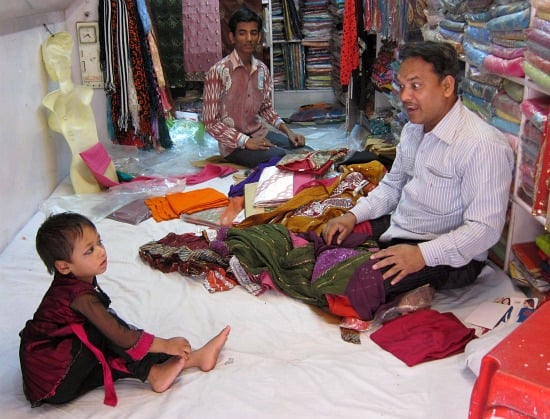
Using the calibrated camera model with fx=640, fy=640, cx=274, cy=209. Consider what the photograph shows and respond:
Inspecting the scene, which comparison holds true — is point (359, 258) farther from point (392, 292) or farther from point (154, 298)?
point (154, 298)

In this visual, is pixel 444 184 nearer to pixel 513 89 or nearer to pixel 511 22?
pixel 513 89

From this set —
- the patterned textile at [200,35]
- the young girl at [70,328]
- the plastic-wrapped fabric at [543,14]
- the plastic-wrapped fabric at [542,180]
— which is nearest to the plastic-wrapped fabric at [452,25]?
the plastic-wrapped fabric at [543,14]

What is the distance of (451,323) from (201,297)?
875mm

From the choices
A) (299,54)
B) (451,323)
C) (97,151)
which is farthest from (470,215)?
(299,54)

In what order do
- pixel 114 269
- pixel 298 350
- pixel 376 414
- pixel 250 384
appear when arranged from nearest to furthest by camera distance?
1. pixel 376 414
2. pixel 250 384
3. pixel 298 350
4. pixel 114 269

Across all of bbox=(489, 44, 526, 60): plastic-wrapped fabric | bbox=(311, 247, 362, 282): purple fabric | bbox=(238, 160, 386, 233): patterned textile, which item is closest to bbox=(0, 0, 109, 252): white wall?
bbox=(238, 160, 386, 233): patterned textile

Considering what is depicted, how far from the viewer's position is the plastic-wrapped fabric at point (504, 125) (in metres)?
2.17

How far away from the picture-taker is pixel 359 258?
2.10 meters

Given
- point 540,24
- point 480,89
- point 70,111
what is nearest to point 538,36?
point 540,24

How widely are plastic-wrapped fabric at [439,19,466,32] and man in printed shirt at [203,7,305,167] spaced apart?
3.62 ft

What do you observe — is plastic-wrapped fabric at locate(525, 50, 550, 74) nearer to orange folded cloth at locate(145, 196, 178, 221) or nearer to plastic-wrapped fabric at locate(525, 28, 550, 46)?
plastic-wrapped fabric at locate(525, 28, 550, 46)

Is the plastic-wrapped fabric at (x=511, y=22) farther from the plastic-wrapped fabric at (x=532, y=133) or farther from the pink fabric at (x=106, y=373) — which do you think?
the pink fabric at (x=106, y=373)

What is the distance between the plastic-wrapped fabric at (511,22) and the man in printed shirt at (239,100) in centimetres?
161

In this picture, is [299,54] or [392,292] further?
[299,54]
